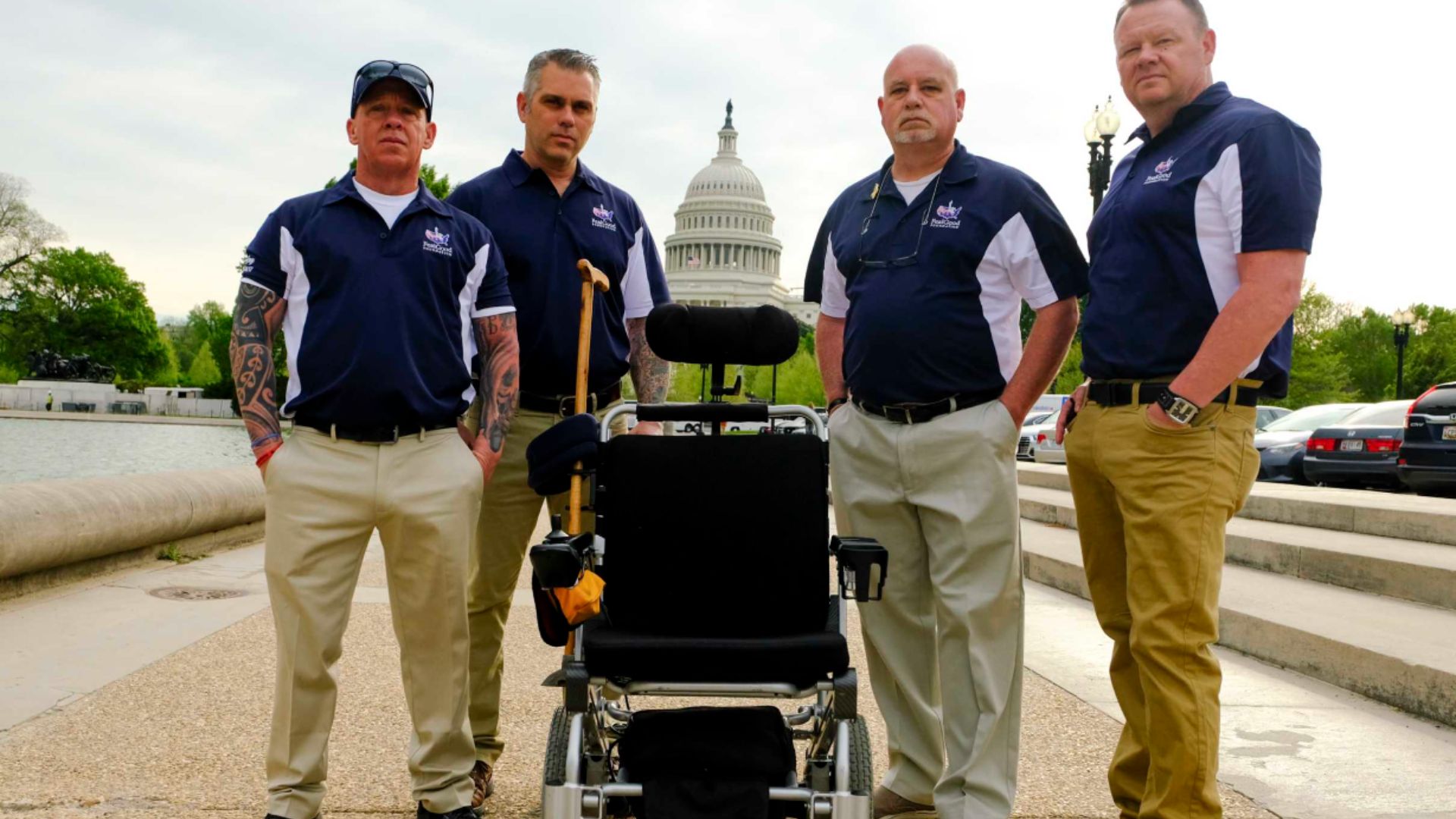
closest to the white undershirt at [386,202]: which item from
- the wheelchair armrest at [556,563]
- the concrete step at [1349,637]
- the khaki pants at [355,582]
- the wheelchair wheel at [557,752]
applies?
the khaki pants at [355,582]

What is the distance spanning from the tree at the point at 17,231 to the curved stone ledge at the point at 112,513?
65.7m

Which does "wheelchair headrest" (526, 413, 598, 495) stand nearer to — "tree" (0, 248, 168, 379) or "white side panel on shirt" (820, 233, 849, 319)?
"white side panel on shirt" (820, 233, 849, 319)

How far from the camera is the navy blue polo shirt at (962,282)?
157 inches

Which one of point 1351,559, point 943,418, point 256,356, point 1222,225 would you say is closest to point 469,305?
point 256,356

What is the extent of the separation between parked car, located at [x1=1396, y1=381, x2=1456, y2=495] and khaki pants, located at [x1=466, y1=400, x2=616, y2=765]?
10279 mm

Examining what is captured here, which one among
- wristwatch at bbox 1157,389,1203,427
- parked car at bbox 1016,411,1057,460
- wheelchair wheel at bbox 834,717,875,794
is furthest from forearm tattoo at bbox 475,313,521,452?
parked car at bbox 1016,411,1057,460

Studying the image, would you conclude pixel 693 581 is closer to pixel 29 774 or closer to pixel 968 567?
pixel 968 567

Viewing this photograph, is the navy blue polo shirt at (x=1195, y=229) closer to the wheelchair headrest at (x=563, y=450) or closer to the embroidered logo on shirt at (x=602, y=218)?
the wheelchair headrest at (x=563, y=450)

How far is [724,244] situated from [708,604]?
4731 inches

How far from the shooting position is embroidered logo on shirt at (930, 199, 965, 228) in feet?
13.1

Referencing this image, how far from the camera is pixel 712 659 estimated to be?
10.6 feet

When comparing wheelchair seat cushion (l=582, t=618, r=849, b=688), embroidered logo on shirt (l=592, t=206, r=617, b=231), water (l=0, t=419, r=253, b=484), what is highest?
embroidered logo on shirt (l=592, t=206, r=617, b=231)

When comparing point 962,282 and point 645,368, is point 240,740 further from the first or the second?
point 962,282

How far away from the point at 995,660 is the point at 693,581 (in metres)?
1.05
